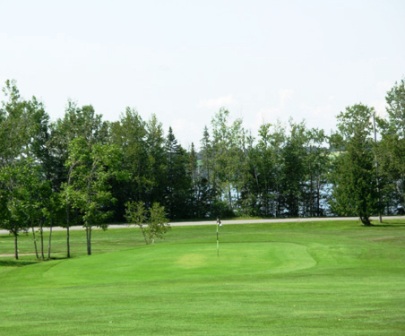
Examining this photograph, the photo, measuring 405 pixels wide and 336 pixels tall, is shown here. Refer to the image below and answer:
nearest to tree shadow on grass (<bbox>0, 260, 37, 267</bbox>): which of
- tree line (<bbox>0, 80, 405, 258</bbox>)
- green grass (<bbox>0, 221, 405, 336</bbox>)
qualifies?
green grass (<bbox>0, 221, 405, 336</bbox>)

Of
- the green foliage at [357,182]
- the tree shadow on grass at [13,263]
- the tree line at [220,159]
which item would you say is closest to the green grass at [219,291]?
the tree shadow on grass at [13,263]

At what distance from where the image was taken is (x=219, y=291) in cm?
2025

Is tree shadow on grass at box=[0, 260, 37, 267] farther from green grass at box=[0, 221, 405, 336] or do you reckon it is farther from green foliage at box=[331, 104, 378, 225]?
green foliage at box=[331, 104, 378, 225]

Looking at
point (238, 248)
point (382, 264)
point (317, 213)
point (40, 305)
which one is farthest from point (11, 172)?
point (317, 213)

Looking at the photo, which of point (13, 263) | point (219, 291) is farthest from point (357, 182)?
point (219, 291)

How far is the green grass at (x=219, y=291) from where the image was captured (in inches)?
542

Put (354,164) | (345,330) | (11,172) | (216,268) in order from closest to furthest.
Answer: (345,330)
(216,268)
(11,172)
(354,164)

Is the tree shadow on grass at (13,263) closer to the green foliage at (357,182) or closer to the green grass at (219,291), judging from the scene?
the green grass at (219,291)

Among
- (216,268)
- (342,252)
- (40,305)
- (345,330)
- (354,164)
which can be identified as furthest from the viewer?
(354,164)

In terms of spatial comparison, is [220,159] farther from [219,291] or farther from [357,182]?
[219,291]

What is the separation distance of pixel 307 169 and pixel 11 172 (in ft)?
139

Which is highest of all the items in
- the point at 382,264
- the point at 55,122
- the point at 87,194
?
the point at 55,122

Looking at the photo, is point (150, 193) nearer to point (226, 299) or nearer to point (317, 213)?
point (317, 213)

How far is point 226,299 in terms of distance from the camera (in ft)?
59.6
